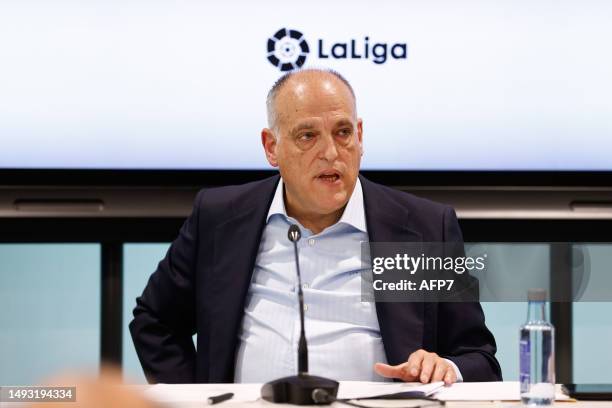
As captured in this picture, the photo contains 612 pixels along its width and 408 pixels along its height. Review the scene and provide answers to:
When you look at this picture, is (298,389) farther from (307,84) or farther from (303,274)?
(307,84)

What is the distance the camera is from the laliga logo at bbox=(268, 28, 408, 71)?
3.40 metres

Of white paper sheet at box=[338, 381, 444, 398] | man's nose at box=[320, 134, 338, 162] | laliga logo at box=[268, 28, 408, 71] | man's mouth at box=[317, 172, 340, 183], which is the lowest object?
white paper sheet at box=[338, 381, 444, 398]

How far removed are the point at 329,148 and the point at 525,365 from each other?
911mm

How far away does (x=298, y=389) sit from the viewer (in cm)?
166

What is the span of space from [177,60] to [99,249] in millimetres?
950

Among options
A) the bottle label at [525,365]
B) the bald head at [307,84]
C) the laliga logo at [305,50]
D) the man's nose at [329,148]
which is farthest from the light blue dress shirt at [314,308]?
the laliga logo at [305,50]

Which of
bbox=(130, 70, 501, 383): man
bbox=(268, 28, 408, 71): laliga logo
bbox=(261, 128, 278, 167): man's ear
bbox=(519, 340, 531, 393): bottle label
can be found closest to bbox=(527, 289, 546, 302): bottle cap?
bbox=(519, 340, 531, 393): bottle label

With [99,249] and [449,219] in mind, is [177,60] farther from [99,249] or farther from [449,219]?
[449,219]

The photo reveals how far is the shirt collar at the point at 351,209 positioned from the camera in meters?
2.47

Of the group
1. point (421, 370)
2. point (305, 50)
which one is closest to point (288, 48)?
point (305, 50)

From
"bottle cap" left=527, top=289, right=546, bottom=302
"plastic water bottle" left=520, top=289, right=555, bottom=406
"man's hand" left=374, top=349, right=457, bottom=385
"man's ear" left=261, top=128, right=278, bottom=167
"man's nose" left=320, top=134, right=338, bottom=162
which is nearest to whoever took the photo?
"bottle cap" left=527, top=289, right=546, bottom=302

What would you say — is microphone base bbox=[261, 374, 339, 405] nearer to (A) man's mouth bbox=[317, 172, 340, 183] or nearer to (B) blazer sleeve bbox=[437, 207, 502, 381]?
(B) blazer sleeve bbox=[437, 207, 502, 381]

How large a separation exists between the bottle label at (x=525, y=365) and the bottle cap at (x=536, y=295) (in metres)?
0.19

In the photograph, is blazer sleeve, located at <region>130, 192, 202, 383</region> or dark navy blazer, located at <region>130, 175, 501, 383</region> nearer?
dark navy blazer, located at <region>130, 175, 501, 383</region>
